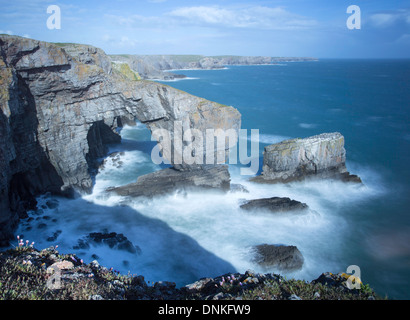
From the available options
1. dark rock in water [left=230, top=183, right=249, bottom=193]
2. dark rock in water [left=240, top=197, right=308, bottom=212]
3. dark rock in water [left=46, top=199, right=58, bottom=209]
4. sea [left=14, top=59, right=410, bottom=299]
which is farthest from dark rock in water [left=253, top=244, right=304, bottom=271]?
dark rock in water [left=46, top=199, right=58, bottom=209]

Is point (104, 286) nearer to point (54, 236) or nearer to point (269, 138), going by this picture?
point (54, 236)

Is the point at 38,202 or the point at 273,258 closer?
the point at 273,258

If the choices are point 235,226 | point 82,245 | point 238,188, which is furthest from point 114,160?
point 235,226

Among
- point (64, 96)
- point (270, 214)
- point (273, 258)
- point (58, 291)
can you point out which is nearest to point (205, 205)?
point (270, 214)

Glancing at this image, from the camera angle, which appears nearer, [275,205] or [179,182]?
[275,205]
